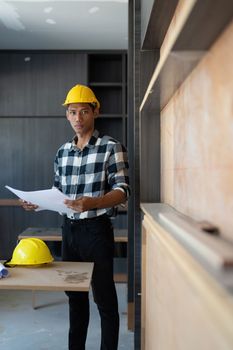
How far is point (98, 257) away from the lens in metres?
2.15

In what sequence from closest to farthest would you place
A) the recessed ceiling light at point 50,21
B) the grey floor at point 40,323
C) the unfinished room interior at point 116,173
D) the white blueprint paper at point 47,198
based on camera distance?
A: 1. the unfinished room interior at point 116,173
2. the white blueprint paper at point 47,198
3. the grey floor at point 40,323
4. the recessed ceiling light at point 50,21

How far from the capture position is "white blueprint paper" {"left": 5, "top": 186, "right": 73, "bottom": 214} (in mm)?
1778

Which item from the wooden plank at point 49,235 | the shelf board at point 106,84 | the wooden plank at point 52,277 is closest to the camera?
the wooden plank at point 52,277

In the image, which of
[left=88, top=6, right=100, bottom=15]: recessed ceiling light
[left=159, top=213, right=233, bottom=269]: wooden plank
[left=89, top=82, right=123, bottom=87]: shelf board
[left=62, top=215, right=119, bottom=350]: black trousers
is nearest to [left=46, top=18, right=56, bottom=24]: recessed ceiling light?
[left=88, top=6, right=100, bottom=15]: recessed ceiling light

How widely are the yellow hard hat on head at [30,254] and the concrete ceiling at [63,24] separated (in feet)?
8.59

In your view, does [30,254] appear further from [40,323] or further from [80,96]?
[40,323]

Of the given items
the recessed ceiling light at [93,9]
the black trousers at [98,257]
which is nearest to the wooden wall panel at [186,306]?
the black trousers at [98,257]

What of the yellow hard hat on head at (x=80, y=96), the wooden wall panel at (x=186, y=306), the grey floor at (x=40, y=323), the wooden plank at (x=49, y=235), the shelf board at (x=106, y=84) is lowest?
the grey floor at (x=40, y=323)

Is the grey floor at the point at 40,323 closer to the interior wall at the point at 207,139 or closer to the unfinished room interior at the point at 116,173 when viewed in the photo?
the unfinished room interior at the point at 116,173

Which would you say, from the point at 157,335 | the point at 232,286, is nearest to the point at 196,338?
the point at 232,286

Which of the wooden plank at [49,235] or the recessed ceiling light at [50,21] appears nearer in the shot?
the wooden plank at [49,235]

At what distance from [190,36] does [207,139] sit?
0.27m

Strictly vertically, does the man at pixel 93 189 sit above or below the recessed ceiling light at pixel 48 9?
below

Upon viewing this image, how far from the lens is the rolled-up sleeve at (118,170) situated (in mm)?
2105
